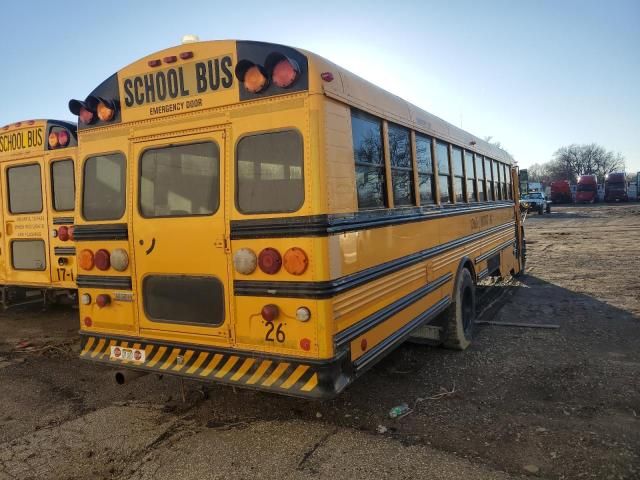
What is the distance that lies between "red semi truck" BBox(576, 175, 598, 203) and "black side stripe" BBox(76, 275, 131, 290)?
51916mm

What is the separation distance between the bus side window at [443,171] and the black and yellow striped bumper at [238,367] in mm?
2563

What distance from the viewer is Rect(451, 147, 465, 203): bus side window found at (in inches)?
221

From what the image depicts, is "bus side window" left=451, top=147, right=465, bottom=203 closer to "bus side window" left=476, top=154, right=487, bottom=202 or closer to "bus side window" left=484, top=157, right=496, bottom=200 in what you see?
"bus side window" left=476, top=154, right=487, bottom=202

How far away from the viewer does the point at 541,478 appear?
115 inches

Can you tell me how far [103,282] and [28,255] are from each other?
13.5ft

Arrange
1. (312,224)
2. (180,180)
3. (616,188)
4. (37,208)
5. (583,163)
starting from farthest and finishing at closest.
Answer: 1. (583,163)
2. (616,188)
3. (37,208)
4. (180,180)
5. (312,224)

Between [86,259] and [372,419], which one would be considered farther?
[86,259]

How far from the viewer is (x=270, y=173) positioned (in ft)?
10.5

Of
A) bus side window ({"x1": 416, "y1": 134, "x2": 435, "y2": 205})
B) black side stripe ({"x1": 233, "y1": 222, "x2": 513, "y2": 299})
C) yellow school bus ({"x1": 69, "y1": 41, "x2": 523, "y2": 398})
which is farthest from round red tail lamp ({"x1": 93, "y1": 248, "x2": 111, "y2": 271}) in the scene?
bus side window ({"x1": 416, "y1": 134, "x2": 435, "y2": 205})

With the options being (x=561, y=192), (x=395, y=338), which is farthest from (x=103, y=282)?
(x=561, y=192)

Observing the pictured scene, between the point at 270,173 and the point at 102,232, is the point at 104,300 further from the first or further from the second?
the point at 270,173

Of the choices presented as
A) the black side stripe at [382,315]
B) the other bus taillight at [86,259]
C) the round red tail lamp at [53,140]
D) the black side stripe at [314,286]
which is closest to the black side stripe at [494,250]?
the black side stripe at [382,315]

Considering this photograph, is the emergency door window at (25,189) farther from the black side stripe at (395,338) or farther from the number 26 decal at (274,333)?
the black side stripe at (395,338)

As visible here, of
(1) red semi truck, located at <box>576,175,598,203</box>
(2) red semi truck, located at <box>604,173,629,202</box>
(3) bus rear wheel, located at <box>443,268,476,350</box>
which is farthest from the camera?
(1) red semi truck, located at <box>576,175,598,203</box>
